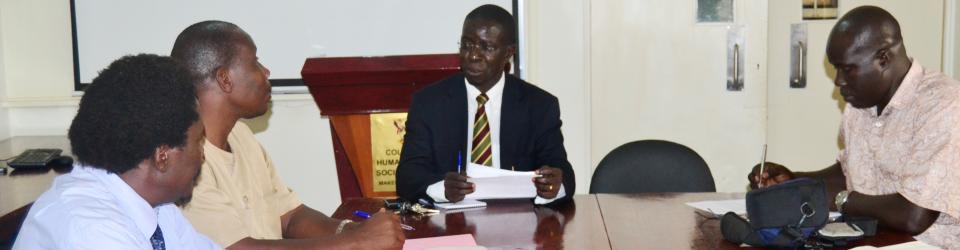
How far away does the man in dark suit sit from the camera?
11.5 ft

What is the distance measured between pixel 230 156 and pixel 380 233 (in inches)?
18.9

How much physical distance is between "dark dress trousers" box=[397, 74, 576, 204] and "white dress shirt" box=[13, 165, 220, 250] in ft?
5.91

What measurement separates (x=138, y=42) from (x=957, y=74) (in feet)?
14.3

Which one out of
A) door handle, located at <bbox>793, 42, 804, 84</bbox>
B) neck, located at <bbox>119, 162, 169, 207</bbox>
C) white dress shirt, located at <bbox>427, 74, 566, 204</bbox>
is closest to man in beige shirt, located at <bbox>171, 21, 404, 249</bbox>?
neck, located at <bbox>119, 162, 169, 207</bbox>

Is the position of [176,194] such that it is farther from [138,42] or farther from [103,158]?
[138,42]

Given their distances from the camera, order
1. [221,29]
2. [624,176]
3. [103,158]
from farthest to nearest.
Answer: [624,176], [221,29], [103,158]

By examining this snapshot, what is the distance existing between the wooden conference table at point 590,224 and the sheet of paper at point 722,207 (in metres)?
0.04

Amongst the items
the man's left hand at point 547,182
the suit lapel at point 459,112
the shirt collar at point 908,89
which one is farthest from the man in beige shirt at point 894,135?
the suit lapel at point 459,112

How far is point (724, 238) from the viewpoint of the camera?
2648 millimetres

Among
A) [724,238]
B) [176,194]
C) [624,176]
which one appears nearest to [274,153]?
[624,176]

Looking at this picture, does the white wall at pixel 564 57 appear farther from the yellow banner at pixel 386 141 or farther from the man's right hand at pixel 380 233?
the man's right hand at pixel 380 233

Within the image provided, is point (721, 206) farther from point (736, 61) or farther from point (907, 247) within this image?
point (736, 61)

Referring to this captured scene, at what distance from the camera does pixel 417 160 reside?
3471 mm

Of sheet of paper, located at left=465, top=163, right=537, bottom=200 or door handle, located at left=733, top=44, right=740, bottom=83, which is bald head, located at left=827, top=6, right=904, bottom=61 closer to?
sheet of paper, located at left=465, top=163, right=537, bottom=200
